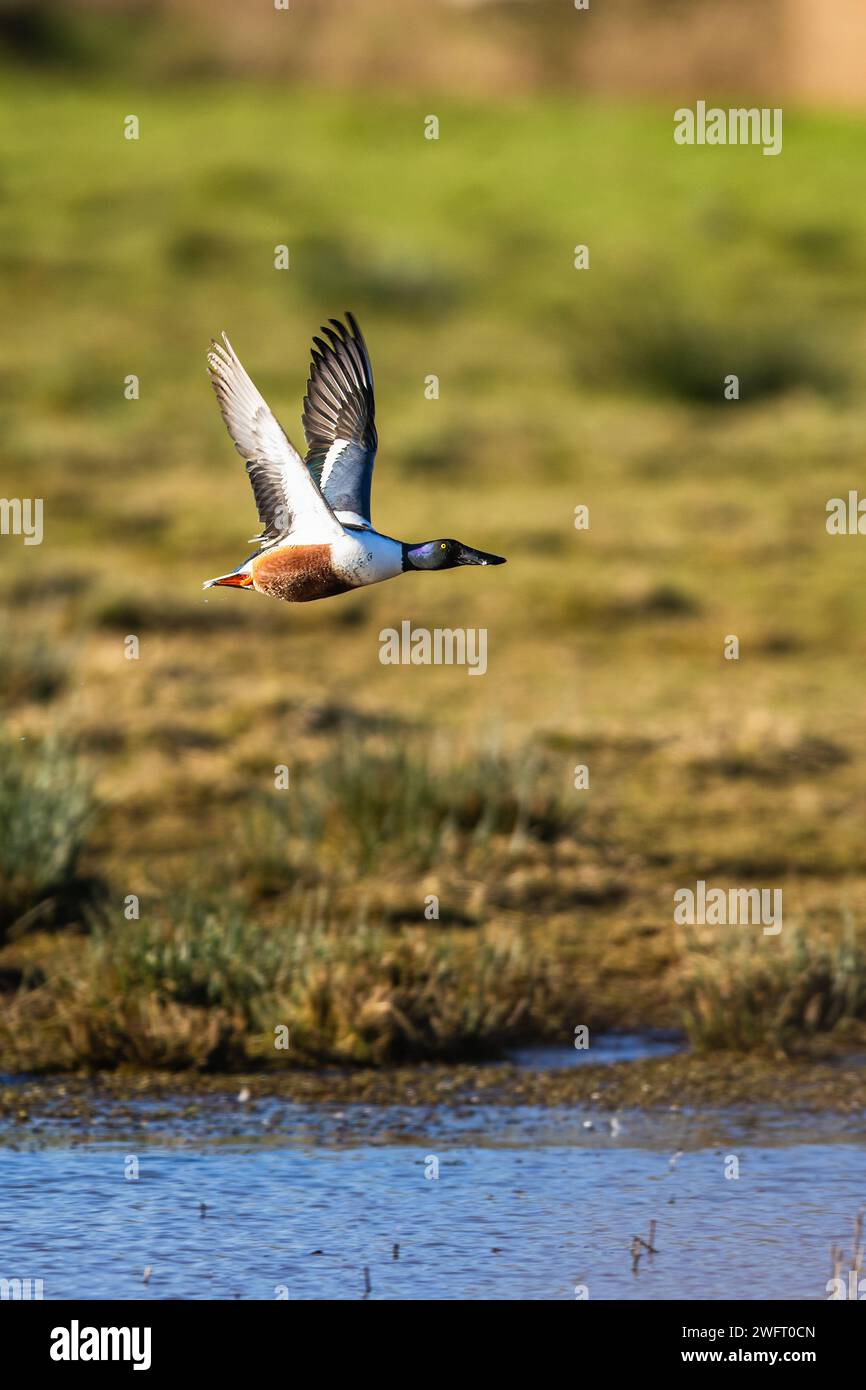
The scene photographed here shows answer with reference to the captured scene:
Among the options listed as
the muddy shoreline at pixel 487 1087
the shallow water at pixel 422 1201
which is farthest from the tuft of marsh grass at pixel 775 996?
the shallow water at pixel 422 1201

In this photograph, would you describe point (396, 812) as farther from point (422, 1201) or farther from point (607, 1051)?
point (422, 1201)

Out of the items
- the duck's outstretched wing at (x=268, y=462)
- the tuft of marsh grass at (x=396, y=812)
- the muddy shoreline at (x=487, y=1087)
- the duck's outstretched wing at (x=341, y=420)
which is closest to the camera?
the duck's outstretched wing at (x=268, y=462)

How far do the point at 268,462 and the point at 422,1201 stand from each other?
8.71 feet

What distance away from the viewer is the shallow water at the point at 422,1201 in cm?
665

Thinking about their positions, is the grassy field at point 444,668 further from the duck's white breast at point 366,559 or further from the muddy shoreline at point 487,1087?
the duck's white breast at point 366,559

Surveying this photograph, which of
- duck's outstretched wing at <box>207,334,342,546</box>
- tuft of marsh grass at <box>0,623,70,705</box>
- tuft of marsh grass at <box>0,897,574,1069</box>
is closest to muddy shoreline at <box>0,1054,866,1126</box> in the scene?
tuft of marsh grass at <box>0,897,574,1069</box>

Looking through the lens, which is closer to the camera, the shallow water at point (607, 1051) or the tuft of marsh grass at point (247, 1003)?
the tuft of marsh grass at point (247, 1003)

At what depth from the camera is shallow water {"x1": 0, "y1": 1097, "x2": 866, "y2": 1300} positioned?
21.8 feet

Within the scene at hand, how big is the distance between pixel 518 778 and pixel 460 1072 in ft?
10.3

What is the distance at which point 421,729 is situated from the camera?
1388 cm

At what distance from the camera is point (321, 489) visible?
590cm

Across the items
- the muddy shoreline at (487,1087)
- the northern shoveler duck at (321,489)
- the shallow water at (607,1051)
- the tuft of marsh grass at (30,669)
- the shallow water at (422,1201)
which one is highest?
the tuft of marsh grass at (30,669)

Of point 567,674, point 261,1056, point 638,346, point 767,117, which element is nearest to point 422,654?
point 567,674
